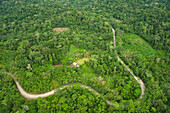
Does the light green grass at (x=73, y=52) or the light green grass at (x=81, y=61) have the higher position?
the light green grass at (x=73, y=52)

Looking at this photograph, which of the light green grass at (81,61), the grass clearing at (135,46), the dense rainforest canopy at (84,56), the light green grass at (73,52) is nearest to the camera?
the dense rainforest canopy at (84,56)

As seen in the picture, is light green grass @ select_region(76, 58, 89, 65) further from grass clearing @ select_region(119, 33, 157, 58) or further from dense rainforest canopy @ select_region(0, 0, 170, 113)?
grass clearing @ select_region(119, 33, 157, 58)

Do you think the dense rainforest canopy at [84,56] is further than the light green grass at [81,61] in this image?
No

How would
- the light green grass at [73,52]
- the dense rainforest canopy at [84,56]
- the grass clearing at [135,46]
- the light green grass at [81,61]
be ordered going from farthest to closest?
1. the grass clearing at [135,46]
2. the light green grass at [73,52]
3. the light green grass at [81,61]
4. the dense rainforest canopy at [84,56]

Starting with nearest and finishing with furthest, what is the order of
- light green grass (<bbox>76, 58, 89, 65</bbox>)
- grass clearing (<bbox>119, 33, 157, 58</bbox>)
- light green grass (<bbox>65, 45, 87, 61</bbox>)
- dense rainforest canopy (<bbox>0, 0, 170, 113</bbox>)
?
dense rainforest canopy (<bbox>0, 0, 170, 113</bbox>) < light green grass (<bbox>76, 58, 89, 65</bbox>) < light green grass (<bbox>65, 45, 87, 61</bbox>) < grass clearing (<bbox>119, 33, 157, 58</bbox>)

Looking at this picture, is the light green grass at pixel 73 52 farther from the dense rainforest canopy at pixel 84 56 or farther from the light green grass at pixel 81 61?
the light green grass at pixel 81 61

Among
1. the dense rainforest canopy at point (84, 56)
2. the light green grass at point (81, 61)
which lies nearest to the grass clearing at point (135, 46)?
the dense rainforest canopy at point (84, 56)

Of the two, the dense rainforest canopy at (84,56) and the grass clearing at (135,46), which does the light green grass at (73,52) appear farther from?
the grass clearing at (135,46)

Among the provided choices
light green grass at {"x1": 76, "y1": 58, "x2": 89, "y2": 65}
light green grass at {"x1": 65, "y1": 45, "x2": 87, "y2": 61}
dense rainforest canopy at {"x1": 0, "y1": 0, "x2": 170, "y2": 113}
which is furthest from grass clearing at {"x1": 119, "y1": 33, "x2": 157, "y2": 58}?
light green grass at {"x1": 65, "y1": 45, "x2": 87, "y2": 61}

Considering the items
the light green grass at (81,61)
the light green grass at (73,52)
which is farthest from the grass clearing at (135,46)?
the light green grass at (73,52)

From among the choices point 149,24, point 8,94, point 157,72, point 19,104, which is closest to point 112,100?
point 157,72
